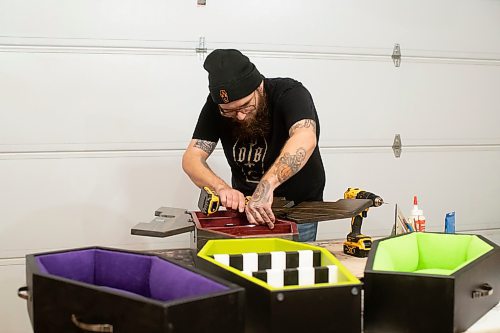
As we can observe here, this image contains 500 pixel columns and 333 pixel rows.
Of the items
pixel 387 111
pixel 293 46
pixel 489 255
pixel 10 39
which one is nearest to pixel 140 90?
pixel 10 39

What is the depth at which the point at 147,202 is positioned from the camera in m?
3.38

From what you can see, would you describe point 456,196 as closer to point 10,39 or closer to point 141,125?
point 141,125

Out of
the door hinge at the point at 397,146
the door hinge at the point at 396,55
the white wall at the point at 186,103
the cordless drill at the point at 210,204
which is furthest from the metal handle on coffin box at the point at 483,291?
the door hinge at the point at 396,55

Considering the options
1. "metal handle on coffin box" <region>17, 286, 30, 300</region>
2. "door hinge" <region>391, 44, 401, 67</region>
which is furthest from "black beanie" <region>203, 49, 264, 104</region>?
"door hinge" <region>391, 44, 401, 67</region>

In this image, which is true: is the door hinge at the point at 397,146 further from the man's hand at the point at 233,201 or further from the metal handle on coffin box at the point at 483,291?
the metal handle on coffin box at the point at 483,291

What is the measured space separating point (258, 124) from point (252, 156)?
0.48 feet

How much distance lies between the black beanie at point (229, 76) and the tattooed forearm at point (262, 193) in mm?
341

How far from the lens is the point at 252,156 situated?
239 centimetres

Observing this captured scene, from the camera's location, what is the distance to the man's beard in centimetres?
230

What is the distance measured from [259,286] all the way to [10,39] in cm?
256

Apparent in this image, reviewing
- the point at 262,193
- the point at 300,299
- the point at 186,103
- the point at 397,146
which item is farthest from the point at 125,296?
the point at 397,146

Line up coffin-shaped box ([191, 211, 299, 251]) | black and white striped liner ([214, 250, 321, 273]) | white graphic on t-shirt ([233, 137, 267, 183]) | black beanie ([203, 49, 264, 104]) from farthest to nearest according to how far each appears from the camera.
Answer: white graphic on t-shirt ([233, 137, 267, 183])
black beanie ([203, 49, 264, 104])
coffin-shaped box ([191, 211, 299, 251])
black and white striped liner ([214, 250, 321, 273])

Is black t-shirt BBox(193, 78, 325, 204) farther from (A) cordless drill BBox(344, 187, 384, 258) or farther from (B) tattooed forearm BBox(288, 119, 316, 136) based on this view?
(A) cordless drill BBox(344, 187, 384, 258)

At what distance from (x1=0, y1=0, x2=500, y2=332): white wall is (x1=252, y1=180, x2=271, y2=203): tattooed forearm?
1430 millimetres
